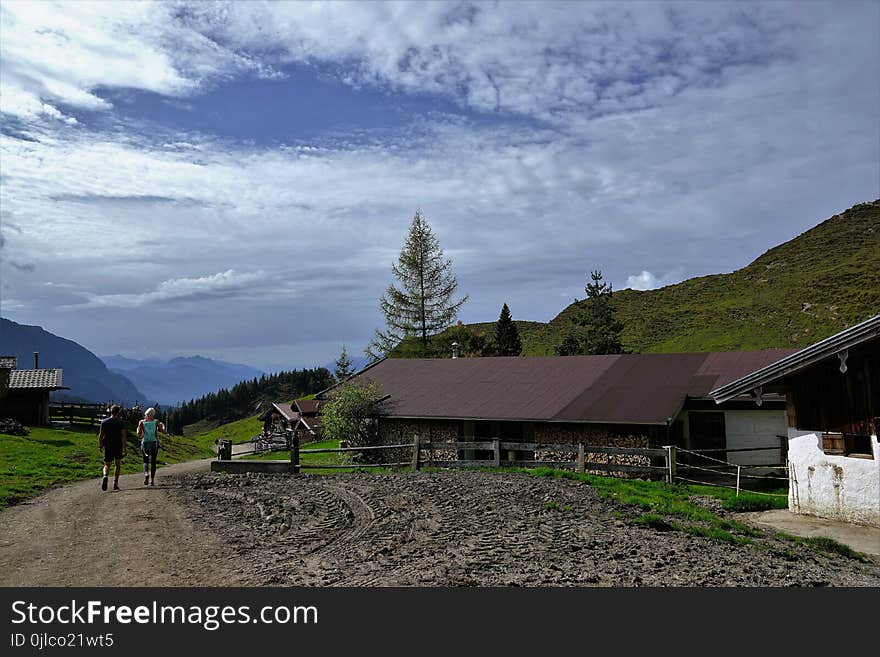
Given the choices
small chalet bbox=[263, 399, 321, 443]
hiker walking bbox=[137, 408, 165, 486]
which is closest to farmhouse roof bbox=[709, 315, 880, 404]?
hiker walking bbox=[137, 408, 165, 486]

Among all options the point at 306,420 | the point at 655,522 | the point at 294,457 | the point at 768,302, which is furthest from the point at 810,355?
the point at 768,302

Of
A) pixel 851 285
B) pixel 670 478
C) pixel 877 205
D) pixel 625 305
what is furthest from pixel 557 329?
pixel 670 478

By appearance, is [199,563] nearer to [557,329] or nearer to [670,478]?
[670,478]

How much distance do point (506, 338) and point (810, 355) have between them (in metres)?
55.7

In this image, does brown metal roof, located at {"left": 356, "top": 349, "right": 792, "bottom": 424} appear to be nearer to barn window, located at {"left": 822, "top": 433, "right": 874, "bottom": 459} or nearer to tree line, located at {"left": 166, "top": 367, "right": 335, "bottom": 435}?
barn window, located at {"left": 822, "top": 433, "right": 874, "bottom": 459}

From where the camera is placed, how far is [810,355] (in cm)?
1395

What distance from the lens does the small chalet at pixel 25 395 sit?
37812 millimetres

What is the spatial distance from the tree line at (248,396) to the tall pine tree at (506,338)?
190ft

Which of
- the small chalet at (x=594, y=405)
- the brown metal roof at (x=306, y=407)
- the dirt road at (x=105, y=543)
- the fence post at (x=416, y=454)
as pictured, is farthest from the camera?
the brown metal roof at (x=306, y=407)

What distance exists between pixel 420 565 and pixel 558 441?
1602 cm

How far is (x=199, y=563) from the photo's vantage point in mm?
9258

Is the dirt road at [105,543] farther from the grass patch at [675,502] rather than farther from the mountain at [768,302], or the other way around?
the mountain at [768,302]

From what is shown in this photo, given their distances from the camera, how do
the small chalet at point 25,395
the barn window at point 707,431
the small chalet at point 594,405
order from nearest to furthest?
the small chalet at point 594,405
the barn window at point 707,431
the small chalet at point 25,395

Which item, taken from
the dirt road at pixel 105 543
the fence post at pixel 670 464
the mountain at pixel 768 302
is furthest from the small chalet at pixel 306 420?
the dirt road at pixel 105 543
